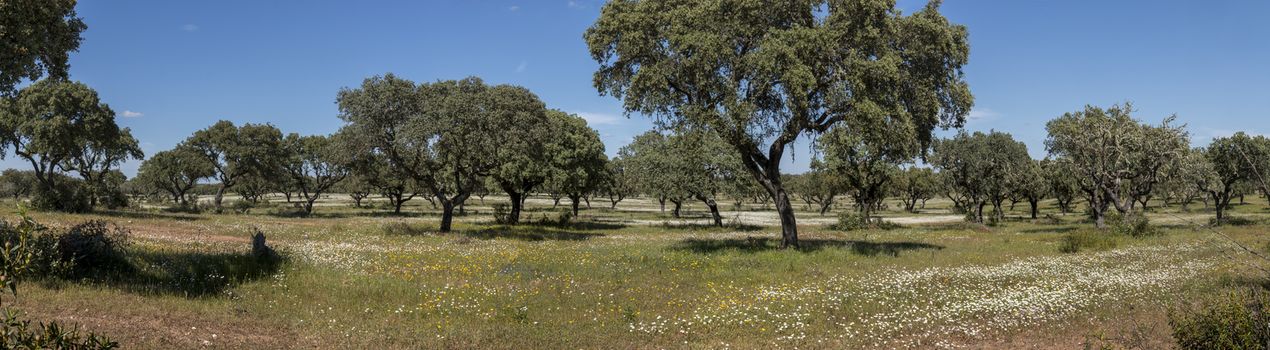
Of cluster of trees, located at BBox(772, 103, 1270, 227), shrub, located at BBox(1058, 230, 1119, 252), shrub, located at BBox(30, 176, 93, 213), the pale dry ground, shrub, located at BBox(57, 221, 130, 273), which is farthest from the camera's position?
the pale dry ground

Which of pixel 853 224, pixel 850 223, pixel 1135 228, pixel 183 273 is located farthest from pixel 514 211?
pixel 1135 228

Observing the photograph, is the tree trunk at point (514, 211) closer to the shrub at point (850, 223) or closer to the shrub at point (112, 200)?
the shrub at point (850, 223)

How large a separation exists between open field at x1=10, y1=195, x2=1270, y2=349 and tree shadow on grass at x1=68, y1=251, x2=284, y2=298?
0.07 m

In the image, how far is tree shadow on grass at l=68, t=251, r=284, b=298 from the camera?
13.6m

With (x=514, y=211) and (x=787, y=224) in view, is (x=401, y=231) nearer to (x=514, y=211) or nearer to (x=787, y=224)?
(x=514, y=211)

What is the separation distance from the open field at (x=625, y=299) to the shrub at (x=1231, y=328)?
2.35 ft

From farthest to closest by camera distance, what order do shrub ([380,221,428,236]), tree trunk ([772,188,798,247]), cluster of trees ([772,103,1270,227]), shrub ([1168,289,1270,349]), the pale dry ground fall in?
the pale dry ground → cluster of trees ([772,103,1270,227]) → shrub ([380,221,428,236]) → tree trunk ([772,188,798,247]) → shrub ([1168,289,1270,349])

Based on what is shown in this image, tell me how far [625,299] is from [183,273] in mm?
10785

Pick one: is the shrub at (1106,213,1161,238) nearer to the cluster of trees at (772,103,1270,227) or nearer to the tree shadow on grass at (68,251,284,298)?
the cluster of trees at (772,103,1270,227)

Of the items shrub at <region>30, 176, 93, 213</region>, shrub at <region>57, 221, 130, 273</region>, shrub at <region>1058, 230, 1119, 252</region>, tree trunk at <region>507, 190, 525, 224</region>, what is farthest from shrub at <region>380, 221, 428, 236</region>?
shrub at <region>1058, 230, 1119, 252</region>

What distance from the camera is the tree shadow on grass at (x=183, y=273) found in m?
13.6

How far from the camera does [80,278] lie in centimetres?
1364

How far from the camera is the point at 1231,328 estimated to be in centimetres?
892

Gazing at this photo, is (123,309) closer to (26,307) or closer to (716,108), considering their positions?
(26,307)
